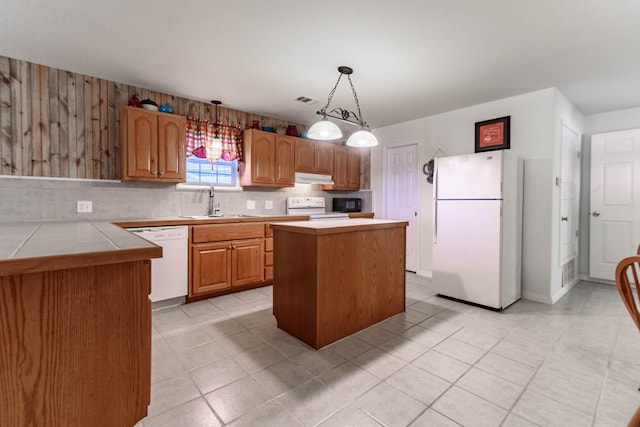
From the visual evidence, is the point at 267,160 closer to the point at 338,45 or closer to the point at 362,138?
the point at 362,138

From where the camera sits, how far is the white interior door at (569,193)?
3.69 metres

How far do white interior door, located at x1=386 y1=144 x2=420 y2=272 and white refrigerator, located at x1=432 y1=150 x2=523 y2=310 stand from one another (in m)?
1.16

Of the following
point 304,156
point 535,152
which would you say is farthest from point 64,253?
point 535,152

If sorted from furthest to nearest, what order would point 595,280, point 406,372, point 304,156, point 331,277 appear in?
point 304,156, point 595,280, point 331,277, point 406,372

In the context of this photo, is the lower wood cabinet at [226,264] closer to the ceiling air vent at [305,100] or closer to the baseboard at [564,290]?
the ceiling air vent at [305,100]

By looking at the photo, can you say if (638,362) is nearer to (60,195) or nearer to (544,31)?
(544,31)

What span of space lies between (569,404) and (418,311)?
1.48 meters

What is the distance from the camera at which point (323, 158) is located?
16.3 feet

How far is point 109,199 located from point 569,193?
561 centimetres

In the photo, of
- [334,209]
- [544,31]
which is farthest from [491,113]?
[334,209]

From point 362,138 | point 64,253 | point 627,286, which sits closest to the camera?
point 64,253

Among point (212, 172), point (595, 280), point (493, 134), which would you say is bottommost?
point (595, 280)

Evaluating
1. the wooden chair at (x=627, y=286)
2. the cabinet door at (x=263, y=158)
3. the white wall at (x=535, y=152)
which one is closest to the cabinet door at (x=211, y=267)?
the cabinet door at (x=263, y=158)

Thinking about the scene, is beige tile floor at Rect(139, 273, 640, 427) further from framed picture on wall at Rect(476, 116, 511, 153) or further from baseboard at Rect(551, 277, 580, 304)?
framed picture on wall at Rect(476, 116, 511, 153)
